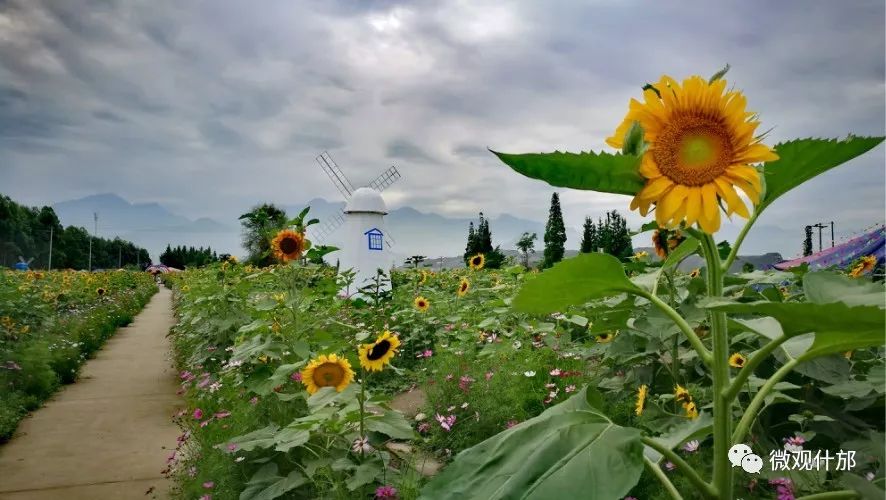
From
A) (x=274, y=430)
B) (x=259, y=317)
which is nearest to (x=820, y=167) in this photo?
(x=274, y=430)

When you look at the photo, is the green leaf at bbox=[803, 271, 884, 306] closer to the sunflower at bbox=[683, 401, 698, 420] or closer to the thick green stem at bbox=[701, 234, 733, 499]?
the thick green stem at bbox=[701, 234, 733, 499]

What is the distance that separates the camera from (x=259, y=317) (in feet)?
13.9

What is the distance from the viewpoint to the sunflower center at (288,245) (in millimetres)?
3752

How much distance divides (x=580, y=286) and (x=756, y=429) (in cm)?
152

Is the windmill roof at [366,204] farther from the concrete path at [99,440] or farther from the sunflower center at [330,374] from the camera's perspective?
the sunflower center at [330,374]

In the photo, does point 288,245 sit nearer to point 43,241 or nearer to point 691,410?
point 691,410

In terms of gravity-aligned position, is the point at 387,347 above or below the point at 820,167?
below

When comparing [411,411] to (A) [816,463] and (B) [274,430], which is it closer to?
(B) [274,430]

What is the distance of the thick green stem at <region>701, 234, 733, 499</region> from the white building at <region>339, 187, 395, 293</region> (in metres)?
15.1

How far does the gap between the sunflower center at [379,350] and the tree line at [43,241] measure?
39.7 meters

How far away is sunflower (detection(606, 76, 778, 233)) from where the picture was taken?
1060mm

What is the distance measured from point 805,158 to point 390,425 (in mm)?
1968

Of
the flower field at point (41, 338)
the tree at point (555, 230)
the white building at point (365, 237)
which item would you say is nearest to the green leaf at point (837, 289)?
the flower field at point (41, 338)

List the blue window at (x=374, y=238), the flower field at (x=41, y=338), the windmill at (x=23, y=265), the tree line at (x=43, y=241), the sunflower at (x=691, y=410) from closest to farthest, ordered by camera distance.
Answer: the sunflower at (x=691, y=410) → the flower field at (x=41, y=338) → the blue window at (x=374, y=238) → the windmill at (x=23, y=265) → the tree line at (x=43, y=241)
